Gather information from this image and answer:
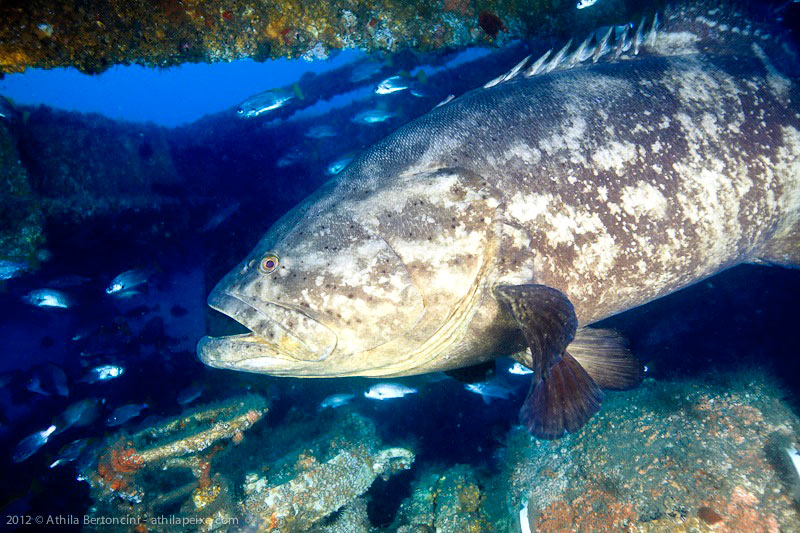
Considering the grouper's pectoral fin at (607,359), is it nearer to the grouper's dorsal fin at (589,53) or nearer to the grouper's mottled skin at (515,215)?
the grouper's mottled skin at (515,215)

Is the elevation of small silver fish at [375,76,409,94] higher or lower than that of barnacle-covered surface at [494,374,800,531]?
higher

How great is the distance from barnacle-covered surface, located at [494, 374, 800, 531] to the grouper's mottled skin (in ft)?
4.72

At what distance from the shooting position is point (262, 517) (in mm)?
4434

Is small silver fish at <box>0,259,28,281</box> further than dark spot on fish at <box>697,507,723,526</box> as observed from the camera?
Yes

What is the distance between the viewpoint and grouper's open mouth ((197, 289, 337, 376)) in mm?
2443

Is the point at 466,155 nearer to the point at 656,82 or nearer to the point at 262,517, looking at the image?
the point at 656,82

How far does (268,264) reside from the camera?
8.57 ft

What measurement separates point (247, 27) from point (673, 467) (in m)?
6.22

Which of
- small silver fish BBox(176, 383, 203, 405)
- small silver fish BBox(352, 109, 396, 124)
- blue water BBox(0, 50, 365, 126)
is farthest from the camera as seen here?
blue water BBox(0, 50, 365, 126)

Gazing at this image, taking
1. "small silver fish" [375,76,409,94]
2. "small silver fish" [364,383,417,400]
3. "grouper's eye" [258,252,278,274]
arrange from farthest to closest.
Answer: "small silver fish" [375,76,409,94] → "small silver fish" [364,383,417,400] → "grouper's eye" [258,252,278,274]

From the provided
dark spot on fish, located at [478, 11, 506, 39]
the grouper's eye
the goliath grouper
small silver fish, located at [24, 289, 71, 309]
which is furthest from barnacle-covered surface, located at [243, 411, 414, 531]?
small silver fish, located at [24, 289, 71, 309]

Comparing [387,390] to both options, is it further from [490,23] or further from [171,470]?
[490,23]

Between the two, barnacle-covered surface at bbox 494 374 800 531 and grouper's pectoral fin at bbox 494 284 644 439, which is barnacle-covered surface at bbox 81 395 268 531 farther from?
grouper's pectoral fin at bbox 494 284 644 439

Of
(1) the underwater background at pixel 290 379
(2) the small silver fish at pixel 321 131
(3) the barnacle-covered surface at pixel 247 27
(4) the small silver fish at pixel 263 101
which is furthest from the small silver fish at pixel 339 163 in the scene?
(3) the barnacle-covered surface at pixel 247 27
